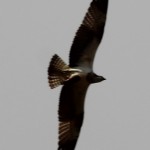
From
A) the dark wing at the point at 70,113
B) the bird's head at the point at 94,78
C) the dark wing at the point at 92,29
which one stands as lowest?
the dark wing at the point at 70,113

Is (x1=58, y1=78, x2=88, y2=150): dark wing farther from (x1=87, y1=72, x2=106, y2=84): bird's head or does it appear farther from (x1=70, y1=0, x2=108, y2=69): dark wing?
(x1=70, y1=0, x2=108, y2=69): dark wing

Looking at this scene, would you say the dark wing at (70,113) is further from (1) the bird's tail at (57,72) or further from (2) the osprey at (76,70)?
(1) the bird's tail at (57,72)

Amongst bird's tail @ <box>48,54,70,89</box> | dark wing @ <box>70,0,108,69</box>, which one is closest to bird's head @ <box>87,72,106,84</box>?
dark wing @ <box>70,0,108,69</box>

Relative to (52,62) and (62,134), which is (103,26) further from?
(62,134)

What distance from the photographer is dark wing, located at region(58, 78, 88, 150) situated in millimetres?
16594

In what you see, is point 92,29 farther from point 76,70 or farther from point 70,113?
point 70,113

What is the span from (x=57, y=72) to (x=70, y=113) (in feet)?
3.75

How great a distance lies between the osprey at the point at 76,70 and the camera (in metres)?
16.3

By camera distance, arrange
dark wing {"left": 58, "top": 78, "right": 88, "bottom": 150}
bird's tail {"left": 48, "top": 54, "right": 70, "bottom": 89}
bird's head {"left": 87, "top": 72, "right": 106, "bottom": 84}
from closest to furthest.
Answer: bird's tail {"left": 48, "top": 54, "right": 70, "bottom": 89} → bird's head {"left": 87, "top": 72, "right": 106, "bottom": 84} → dark wing {"left": 58, "top": 78, "right": 88, "bottom": 150}

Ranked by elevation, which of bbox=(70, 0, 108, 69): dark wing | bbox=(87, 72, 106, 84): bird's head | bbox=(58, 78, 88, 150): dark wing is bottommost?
bbox=(58, 78, 88, 150): dark wing

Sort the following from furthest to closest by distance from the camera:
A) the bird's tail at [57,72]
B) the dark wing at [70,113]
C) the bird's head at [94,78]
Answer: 1. the dark wing at [70,113]
2. the bird's head at [94,78]
3. the bird's tail at [57,72]

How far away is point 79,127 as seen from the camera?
55.7ft

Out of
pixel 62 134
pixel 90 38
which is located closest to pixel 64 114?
pixel 62 134

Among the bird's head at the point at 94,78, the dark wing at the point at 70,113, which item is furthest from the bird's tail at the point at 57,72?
the bird's head at the point at 94,78
